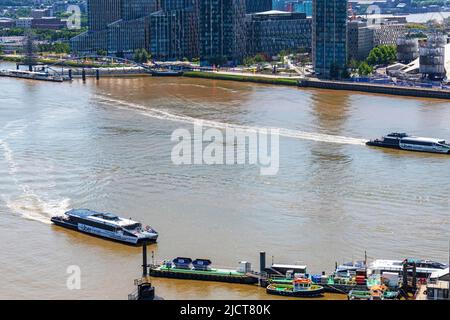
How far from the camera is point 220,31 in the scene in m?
21.3

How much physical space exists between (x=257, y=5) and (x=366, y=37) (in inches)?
248

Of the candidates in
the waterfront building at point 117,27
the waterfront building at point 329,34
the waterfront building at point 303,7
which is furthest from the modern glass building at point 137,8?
the waterfront building at point 303,7

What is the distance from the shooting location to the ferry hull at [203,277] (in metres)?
5.52

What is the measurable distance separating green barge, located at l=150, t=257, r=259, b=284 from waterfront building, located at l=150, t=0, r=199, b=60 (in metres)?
16.9

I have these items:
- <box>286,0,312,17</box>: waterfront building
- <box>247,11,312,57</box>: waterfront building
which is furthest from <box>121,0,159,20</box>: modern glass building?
<box>286,0,312,17</box>: waterfront building

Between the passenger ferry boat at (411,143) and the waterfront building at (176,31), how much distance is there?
492 inches

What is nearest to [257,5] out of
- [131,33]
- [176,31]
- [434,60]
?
[131,33]

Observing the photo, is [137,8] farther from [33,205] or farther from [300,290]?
[300,290]

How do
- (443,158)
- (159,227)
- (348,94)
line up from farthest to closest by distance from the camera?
(348,94) < (443,158) < (159,227)

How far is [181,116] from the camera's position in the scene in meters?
12.5

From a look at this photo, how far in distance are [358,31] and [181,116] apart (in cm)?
870
